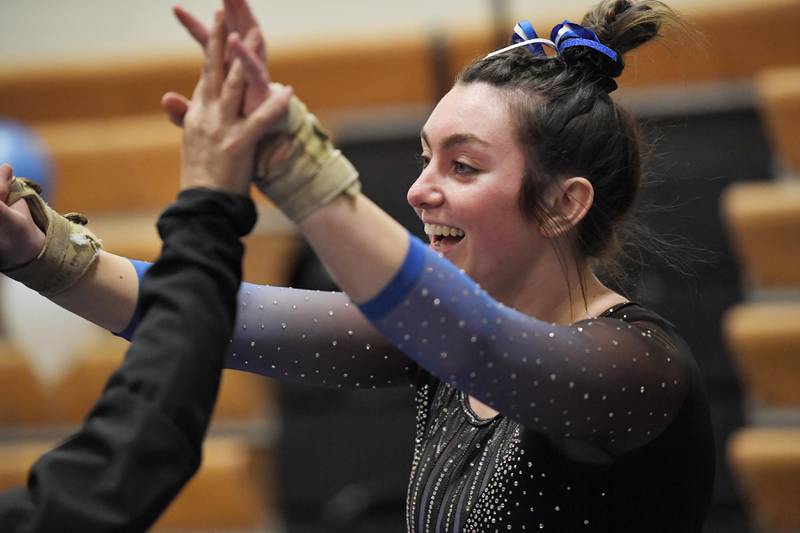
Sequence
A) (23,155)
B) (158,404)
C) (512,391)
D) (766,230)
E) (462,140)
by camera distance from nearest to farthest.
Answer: (158,404) → (512,391) → (462,140) → (766,230) → (23,155)

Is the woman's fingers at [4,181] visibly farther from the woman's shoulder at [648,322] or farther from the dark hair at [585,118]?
the woman's shoulder at [648,322]

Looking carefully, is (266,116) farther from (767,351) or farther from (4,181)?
(767,351)

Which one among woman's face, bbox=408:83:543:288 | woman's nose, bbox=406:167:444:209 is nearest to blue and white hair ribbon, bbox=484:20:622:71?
woman's face, bbox=408:83:543:288

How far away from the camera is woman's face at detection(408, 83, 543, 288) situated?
1411 millimetres

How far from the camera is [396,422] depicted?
312 cm

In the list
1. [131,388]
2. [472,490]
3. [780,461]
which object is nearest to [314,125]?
[131,388]

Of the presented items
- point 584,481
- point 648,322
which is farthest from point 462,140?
point 584,481

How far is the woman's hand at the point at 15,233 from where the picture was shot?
130cm

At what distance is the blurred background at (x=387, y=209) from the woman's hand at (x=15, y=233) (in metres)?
1.49

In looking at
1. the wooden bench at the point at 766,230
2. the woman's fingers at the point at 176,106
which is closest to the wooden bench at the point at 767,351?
the wooden bench at the point at 766,230

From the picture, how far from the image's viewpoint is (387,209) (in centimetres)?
316

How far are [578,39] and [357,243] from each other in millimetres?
557

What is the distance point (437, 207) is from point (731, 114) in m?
1.90

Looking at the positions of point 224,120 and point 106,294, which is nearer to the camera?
point 224,120
